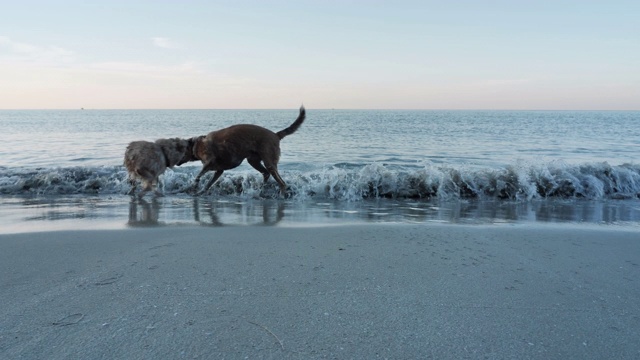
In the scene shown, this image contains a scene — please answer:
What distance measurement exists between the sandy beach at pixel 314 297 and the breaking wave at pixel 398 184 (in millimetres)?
4315

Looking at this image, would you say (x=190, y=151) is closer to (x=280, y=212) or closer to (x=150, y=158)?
(x=150, y=158)

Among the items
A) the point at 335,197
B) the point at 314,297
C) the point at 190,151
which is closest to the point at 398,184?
the point at 335,197

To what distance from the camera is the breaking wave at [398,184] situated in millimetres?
8430

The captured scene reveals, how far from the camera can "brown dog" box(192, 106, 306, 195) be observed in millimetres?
7679

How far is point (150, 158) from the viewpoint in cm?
681

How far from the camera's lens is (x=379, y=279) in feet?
9.57

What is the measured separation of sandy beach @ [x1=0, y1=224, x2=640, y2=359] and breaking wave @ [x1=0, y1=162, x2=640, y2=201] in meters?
4.32

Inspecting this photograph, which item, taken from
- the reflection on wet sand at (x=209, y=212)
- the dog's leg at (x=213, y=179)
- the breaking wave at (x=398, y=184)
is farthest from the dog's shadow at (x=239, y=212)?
the breaking wave at (x=398, y=184)

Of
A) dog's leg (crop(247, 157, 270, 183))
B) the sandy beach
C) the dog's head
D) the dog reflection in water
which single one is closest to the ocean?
the dog reflection in water

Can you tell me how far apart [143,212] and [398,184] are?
185 inches

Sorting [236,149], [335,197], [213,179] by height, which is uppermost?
[236,149]

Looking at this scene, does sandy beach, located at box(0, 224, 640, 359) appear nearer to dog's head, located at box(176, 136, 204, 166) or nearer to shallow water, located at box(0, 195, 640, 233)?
shallow water, located at box(0, 195, 640, 233)

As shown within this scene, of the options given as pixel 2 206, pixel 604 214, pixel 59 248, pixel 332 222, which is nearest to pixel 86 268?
pixel 59 248

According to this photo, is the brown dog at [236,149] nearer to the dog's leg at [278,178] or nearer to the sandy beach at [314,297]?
the dog's leg at [278,178]
